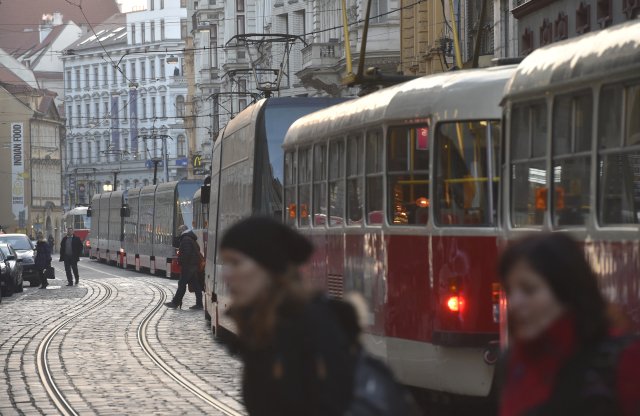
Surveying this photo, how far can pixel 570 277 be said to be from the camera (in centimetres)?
397

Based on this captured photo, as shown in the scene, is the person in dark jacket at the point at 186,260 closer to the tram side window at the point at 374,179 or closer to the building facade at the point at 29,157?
the tram side window at the point at 374,179

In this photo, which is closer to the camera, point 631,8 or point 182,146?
point 631,8

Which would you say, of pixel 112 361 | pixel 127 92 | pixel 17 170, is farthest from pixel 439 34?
pixel 127 92

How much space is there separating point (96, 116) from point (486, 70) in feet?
505

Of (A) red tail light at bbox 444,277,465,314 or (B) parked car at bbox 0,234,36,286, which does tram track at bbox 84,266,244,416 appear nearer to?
(A) red tail light at bbox 444,277,465,314

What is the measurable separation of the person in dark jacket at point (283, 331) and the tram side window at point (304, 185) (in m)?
12.1

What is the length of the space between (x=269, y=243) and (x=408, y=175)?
9.01 metres

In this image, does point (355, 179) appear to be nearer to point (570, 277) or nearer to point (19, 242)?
point (570, 277)

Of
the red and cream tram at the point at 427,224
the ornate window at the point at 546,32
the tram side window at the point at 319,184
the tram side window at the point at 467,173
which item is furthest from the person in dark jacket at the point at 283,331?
the ornate window at the point at 546,32

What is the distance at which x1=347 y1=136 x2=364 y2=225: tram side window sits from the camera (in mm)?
14289

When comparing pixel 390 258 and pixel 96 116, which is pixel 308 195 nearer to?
pixel 390 258

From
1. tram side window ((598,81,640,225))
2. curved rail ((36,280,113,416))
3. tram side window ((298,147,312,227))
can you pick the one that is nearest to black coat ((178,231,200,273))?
curved rail ((36,280,113,416))

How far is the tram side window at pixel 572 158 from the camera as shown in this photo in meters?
9.81

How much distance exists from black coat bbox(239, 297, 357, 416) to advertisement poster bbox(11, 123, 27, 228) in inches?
5056
